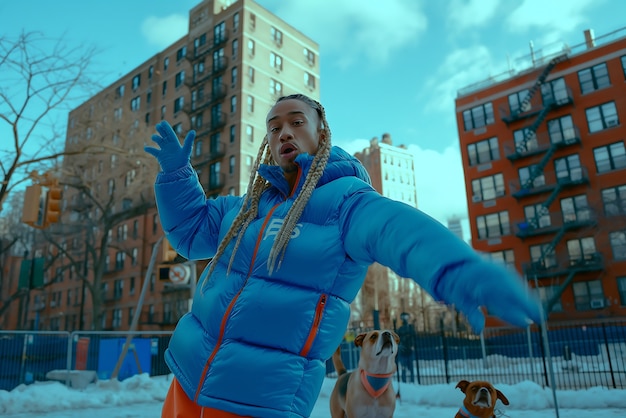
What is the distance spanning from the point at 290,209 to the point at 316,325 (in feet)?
1.39

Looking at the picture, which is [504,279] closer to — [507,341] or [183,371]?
[183,371]

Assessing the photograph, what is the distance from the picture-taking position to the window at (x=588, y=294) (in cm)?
2964

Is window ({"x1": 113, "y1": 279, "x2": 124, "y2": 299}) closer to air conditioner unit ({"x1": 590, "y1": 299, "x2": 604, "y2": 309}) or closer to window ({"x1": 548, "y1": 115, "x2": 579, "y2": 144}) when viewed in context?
air conditioner unit ({"x1": 590, "y1": 299, "x2": 604, "y2": 309})

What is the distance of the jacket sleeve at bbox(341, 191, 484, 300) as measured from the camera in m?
1.18

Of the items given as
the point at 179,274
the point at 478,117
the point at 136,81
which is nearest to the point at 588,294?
the point at 478,117

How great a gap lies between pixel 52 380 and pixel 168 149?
46.5 feet

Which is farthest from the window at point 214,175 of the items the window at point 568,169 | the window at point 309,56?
the window at point 568,169

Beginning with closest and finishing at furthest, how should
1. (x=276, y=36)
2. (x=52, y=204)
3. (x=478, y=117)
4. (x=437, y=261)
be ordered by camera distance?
(x=437, y=261) → (x=52, y=204) → (x=478, y=117) → (x=276, y=36)

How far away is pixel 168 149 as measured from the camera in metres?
2.16

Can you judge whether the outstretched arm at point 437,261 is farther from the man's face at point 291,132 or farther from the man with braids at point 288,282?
the man's face at point 291,132

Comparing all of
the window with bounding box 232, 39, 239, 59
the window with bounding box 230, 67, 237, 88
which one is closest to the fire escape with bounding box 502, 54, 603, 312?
the window with bounding box 230, 67, 237, 88

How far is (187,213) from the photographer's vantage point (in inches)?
85.9

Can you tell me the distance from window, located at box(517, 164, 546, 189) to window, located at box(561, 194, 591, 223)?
2.04 meters

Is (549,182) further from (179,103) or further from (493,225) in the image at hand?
(179,103)
